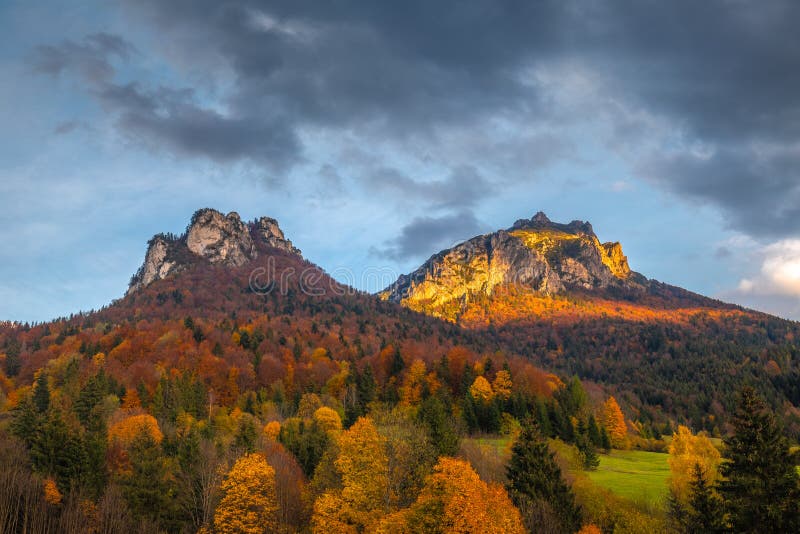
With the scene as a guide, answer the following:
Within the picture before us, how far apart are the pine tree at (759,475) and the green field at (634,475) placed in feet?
82.1

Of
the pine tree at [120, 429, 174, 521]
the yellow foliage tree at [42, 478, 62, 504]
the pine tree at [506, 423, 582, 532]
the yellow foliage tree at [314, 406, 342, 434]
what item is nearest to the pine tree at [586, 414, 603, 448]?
the yellow foliage tree at [314, 406, 342, 434]

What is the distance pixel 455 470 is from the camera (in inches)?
1489

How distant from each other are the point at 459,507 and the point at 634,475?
48.6 meters

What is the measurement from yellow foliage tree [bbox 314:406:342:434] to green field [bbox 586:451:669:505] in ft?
131

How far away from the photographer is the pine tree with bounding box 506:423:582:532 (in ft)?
147

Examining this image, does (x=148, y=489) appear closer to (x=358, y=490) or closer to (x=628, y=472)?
(x=358, y=490)

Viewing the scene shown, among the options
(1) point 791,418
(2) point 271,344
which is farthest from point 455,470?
(1) point 791,418

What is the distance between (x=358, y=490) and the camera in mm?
43188

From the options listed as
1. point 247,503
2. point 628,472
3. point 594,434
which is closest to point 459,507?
point 247,503

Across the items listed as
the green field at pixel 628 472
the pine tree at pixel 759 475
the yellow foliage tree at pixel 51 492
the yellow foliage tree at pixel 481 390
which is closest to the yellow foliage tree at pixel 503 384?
the yellow foliage tree at pixel 481 390

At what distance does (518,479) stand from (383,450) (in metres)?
13.4

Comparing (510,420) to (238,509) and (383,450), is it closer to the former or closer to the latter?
(383,450)

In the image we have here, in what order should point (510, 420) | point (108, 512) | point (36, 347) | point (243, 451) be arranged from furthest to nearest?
point (36, 347) < point (510, 420) < point (243, 451) < point (108, 512)

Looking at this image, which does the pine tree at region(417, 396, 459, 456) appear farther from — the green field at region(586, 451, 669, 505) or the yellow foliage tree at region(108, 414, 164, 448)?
the yellow foliage tree at region(108, 414, 164, 448)
